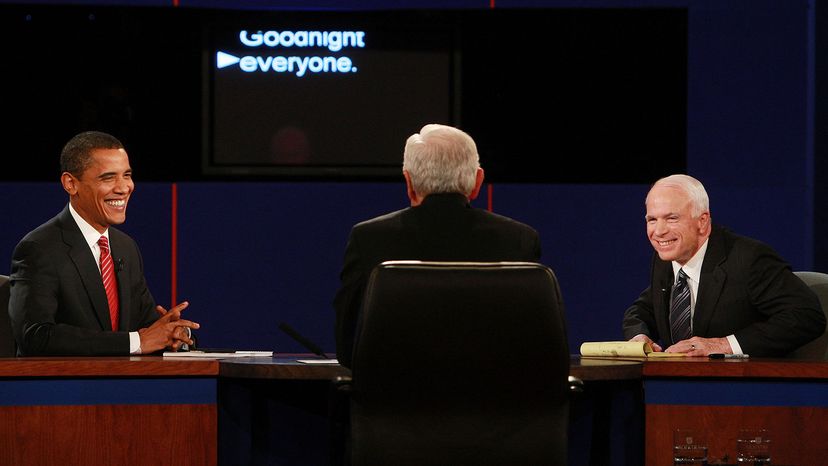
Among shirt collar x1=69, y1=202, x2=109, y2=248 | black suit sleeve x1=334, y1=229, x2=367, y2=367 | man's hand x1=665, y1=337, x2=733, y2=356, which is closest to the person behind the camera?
black suit sleeve x1=334, y1=229, x2=367, y2=367

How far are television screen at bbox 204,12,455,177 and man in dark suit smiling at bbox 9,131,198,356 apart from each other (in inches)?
55.8

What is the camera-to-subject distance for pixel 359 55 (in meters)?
5.07

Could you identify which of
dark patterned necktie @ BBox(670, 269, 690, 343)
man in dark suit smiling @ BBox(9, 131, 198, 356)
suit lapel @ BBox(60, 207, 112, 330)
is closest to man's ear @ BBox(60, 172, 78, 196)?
man in dark suit smiling @ BBox(9, 131, 198, 356)

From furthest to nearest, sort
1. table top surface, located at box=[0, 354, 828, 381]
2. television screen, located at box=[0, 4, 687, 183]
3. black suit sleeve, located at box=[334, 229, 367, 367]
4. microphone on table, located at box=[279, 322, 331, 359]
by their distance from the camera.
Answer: television screen, located at box=[0, 4, 687, 183] < microphone on table, located at box=[279, 322, 331, 359] < table top surface, located at box=[0, 354, 828, 381] < black suit sleeve, located at box=[334, 229, 367, 367]

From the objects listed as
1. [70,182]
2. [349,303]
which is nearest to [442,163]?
[349,303]

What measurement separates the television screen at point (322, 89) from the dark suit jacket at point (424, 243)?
2.52 m

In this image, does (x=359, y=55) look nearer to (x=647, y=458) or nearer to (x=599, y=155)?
(x=599, y=155)

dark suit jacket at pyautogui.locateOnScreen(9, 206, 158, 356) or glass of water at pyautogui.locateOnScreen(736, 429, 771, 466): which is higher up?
dark suit jacket at pyautogui.locateOnScreen(9, 206, 158, 356)

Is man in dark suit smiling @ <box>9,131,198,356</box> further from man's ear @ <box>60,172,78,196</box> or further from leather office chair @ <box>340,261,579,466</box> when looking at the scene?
leather office chair @ <box>340,261,579,466</box>

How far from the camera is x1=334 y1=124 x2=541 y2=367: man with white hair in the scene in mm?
2523

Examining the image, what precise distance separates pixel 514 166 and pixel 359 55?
34.8 inches

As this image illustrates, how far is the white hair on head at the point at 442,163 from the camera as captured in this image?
8.51 feet

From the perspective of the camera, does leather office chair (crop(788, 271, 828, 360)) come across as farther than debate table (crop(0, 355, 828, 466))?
Yes

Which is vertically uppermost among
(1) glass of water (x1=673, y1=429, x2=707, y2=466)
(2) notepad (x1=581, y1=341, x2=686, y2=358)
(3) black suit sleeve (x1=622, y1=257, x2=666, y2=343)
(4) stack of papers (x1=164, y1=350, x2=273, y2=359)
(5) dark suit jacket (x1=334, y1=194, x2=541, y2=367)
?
(5) dark suit jacket (x1=334, y1=194, x2=541, y2=367)
